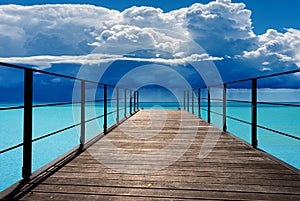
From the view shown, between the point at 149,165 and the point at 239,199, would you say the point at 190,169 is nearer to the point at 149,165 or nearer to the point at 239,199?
the point at 149,165

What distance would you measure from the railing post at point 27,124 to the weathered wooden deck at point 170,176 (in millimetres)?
208

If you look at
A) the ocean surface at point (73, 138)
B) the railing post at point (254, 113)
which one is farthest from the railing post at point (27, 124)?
the railing post at point (254, 113)

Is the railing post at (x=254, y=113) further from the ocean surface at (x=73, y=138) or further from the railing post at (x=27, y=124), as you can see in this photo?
the railing post at (x=27, y=124)

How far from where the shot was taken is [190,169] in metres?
2.14

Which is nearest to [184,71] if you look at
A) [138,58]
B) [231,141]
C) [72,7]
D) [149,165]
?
[138,58]

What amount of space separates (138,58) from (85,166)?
45.3 ft

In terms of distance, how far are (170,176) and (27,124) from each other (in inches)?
47.7

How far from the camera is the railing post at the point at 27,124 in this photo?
1.89 m

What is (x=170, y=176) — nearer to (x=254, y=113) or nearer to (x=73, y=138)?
(x=254, y=113)

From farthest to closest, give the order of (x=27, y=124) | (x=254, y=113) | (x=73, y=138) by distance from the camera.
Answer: (x=73, y=138)
(x=254, y=113)
(x=27, y=124)

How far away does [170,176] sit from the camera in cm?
195

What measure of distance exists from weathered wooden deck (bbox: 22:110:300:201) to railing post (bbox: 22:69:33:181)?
0.21 meters

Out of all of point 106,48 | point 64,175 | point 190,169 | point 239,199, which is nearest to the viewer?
point 239,199

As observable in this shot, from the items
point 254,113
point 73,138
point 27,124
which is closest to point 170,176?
point 27,124
